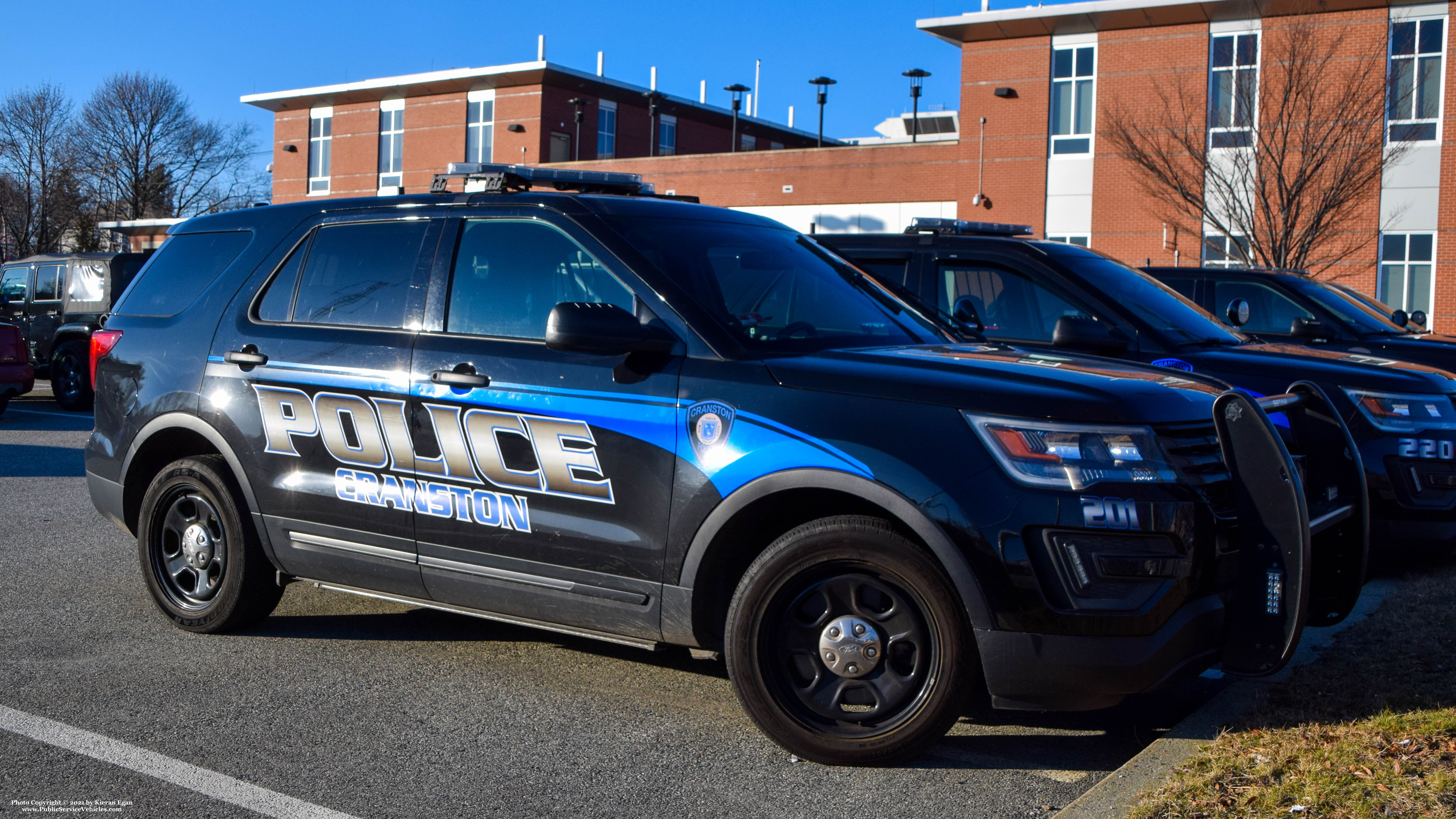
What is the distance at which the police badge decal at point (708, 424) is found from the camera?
397 centimetres

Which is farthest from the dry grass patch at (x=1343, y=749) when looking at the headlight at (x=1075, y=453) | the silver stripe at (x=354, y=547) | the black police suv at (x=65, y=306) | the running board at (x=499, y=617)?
the black police suv at (x=65, y=306)

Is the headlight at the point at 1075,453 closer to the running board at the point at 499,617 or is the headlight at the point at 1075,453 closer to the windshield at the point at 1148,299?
the running board at the point at 499,617

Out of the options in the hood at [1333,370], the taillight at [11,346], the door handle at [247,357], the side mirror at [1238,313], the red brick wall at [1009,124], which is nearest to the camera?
the door handle at [247,357]

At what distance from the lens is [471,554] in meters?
4.52

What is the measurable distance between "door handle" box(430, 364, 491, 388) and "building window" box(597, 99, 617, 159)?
1895 inches

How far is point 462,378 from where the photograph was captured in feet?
14.7

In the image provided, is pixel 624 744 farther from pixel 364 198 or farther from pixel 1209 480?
pixel 364 198

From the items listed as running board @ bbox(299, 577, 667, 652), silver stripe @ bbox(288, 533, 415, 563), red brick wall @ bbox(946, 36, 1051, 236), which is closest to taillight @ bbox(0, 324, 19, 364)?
running board @ bbox(299, 577, 667, 652)

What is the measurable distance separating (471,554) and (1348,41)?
2869 cm

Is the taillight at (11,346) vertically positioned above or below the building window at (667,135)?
below

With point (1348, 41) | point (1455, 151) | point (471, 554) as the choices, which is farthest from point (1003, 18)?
point (471, 554)

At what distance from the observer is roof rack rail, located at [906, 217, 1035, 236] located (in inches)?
324

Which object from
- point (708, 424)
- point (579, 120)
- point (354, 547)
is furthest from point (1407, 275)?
point (354, 547)

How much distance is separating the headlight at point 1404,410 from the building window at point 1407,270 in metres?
26.7
